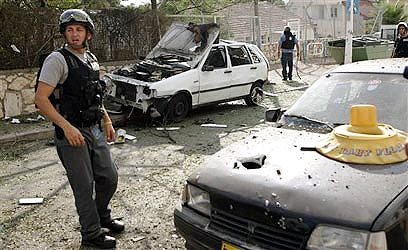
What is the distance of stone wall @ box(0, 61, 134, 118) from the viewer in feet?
27.2

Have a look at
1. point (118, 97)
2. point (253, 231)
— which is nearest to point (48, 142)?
point (118, 97)

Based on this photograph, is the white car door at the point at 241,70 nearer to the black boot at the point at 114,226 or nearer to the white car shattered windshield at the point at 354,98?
the white car shattered windshield at the point at 354,98

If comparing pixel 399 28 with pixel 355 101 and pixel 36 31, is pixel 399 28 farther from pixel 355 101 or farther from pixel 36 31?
pixel 36 31

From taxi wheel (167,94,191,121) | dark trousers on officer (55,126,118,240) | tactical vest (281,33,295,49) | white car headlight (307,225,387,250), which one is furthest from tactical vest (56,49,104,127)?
tactical vest (281,33,295,49)

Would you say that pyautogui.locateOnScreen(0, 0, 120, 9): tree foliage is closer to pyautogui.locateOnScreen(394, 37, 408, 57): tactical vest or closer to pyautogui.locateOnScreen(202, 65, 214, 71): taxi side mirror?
pyautogui.locateOnScreen(202, 65, 214, 71): taxi side mirror

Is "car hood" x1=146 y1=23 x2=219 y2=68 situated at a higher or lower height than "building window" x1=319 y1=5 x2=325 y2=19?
lower

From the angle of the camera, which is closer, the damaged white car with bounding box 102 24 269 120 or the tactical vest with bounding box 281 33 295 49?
the damaged white car with bounding box 102 24 269 120

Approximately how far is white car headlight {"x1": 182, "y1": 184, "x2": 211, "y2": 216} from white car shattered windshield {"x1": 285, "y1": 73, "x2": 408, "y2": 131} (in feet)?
4.22

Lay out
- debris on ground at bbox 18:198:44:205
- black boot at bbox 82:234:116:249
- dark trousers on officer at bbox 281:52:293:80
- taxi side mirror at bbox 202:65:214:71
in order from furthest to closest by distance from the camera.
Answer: dark trousers on officer at bbox 281:52:293:80 → taxi side mirror at bbox 202:65:214:71 → debris on ground at bbox 18:198:44:205 → black boot at bbox 82:234:116:249

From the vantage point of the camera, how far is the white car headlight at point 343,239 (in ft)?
6.51

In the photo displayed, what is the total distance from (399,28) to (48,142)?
6.99m

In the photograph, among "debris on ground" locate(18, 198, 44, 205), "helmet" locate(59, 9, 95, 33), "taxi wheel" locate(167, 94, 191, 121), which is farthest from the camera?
"taxi wheel" locate(167, 94, 191, 121)

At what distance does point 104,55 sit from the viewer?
1051 cm

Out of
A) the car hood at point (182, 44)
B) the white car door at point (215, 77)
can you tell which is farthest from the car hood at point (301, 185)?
the car hood at point (182, 44)
